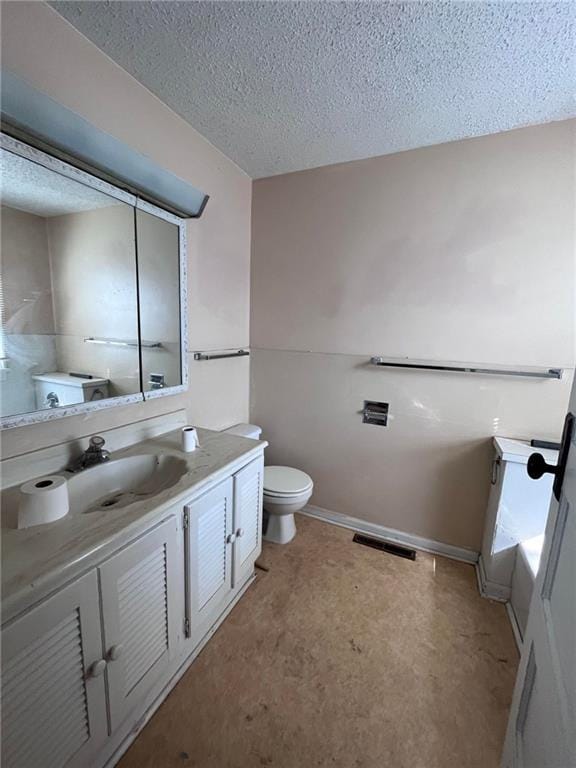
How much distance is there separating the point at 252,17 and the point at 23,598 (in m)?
1.79

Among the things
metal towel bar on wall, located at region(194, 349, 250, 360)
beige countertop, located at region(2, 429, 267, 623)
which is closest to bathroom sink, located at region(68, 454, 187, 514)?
beige countertop, located at region(2, 429, 267, 623)

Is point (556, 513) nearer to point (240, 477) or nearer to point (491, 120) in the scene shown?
point (240, 477)

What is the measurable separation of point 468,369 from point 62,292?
1955 millimetres

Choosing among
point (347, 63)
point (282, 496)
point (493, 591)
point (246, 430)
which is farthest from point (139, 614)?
point (347, 63)

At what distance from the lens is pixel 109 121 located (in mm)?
1242

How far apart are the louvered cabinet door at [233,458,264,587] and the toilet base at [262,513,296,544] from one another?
32 centimetres

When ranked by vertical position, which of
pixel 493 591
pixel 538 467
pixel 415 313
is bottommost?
pixel 493 591

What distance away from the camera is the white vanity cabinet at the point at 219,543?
117cm

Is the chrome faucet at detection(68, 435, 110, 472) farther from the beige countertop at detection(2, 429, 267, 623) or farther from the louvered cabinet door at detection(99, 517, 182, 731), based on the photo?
the louvered cabinet door at detection(99, 517, 182, 731)

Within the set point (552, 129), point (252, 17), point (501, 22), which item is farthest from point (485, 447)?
point (252, 17)

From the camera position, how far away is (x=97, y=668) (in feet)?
2.68

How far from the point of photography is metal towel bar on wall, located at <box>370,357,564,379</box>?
5.12 ft

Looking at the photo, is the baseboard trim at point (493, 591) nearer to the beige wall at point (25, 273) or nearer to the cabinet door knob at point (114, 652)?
the cabinet door knob at point (114, 652)

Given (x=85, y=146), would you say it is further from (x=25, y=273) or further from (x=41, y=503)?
(x=41, y=503)
